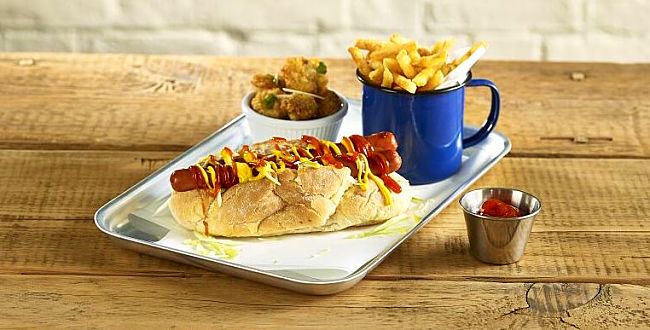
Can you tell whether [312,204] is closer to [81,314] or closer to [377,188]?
[377,188]

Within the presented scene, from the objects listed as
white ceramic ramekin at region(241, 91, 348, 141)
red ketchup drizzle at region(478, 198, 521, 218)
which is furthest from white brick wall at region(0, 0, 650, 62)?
red ketchup drizzle at region(478, 198, 521, 218)

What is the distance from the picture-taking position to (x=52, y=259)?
172cm

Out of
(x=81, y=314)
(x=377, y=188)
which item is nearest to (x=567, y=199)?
(x=377, y=188)

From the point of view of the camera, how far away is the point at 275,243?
5.70ft

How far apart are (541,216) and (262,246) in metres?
0.52

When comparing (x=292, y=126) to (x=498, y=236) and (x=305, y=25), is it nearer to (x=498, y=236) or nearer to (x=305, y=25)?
(x=498, y=236)

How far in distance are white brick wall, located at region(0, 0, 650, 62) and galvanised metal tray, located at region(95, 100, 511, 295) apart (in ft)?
4.86

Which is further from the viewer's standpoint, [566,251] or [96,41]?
[96,41]

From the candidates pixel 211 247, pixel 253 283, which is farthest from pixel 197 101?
pixel 253 283

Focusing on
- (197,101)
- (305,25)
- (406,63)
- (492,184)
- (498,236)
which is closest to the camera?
(498,236)

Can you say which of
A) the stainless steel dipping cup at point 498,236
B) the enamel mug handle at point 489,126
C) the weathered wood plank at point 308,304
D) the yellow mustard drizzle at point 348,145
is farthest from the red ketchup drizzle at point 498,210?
the enamel mug handle at point 489,126

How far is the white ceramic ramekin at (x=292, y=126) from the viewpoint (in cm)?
209

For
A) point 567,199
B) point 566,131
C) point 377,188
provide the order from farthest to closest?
point 566,131 < point 567,199 < point 377,188

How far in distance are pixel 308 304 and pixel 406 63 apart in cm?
54
